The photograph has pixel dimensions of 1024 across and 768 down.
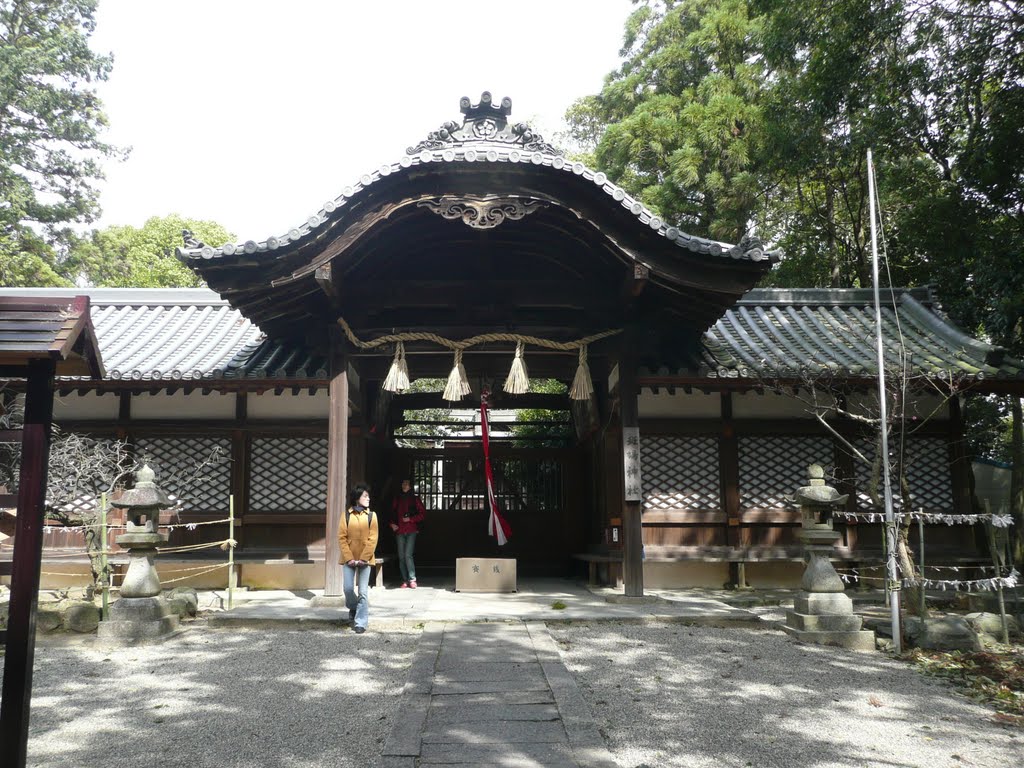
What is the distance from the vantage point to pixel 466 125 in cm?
877

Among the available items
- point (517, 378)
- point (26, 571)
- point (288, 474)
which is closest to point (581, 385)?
point (517, 378)

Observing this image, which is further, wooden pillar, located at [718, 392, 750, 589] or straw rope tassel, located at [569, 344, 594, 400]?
wooden pillar, located at [718, 392, 750, 589]

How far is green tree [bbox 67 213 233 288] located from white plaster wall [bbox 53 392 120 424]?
1935cm

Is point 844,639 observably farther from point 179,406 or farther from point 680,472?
point 179,406

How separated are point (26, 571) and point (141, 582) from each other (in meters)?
3.60

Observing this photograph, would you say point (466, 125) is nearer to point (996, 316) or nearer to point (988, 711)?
point (988, 711)

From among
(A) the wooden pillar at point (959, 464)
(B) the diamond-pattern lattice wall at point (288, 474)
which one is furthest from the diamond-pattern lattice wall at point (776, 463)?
(B) the diamond-pattern lattice wall at point (288, 474)

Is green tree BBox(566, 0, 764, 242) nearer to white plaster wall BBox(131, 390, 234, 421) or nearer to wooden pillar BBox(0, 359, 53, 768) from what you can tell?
white plaster wall BBox(131, 390, 234, 421)

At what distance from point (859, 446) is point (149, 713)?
373 inches

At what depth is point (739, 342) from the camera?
11031mm

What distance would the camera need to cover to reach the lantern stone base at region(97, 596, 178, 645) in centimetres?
691

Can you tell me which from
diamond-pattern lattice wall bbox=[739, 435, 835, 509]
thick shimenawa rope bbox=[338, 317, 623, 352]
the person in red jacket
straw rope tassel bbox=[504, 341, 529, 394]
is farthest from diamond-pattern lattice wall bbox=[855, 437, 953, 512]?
the person in red jacket

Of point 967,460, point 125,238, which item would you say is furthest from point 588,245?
point 125,238

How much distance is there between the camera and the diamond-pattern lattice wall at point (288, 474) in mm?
10695
